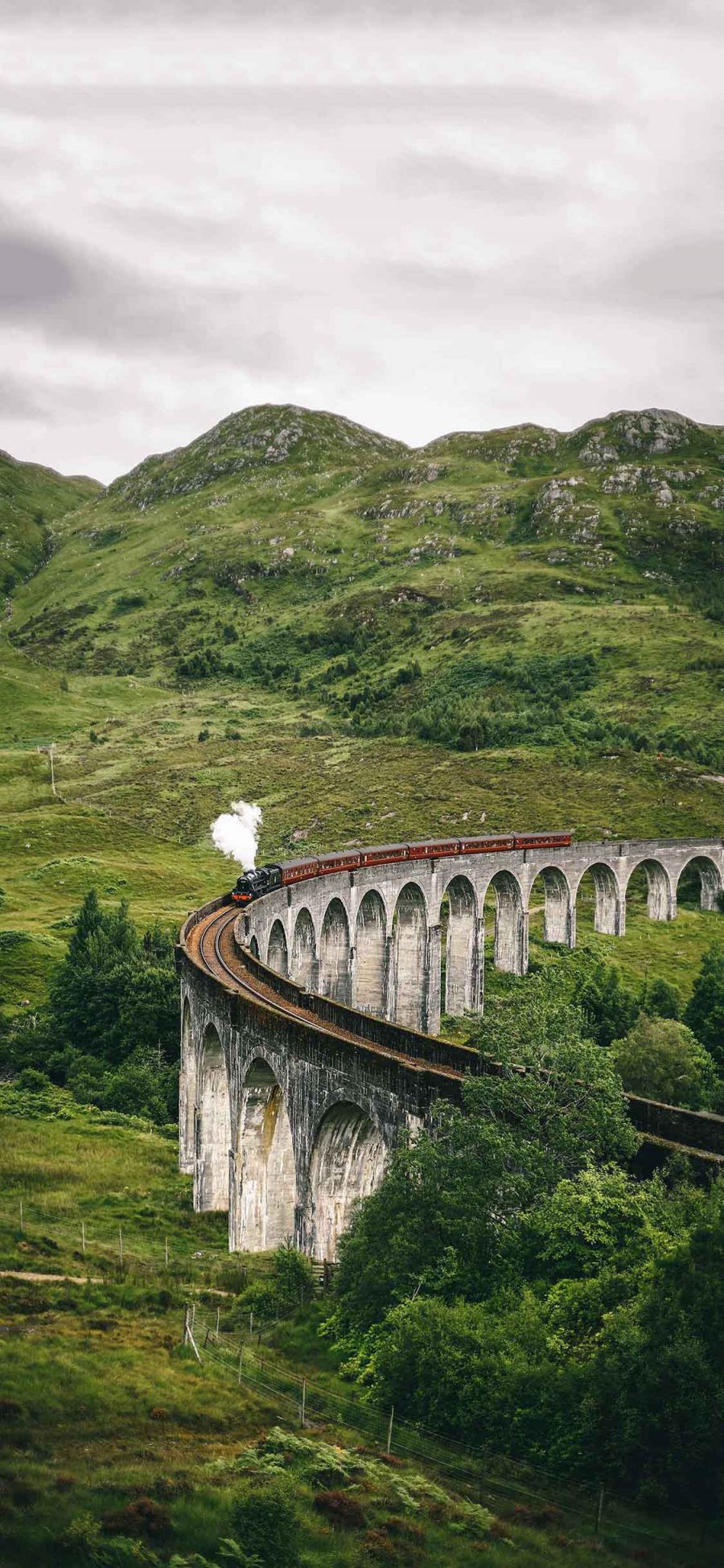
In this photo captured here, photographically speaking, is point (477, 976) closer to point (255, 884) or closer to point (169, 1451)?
point (255, 884)

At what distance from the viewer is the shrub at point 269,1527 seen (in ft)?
48.9

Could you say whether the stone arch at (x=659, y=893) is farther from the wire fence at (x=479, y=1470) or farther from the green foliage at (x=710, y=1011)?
the wire fence at (x=479, y=1470)

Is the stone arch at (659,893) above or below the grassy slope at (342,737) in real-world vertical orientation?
below

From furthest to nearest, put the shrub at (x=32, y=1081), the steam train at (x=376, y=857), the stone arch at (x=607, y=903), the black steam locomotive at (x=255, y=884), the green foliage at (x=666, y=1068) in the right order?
the stone arch at (x=607, y=903)
the steam train at (x=376, y=857)
the black steam locomotive at (x=255, y=884)
the shrub at (x=32, y=1081)
the green foliage at (x=666, y=1068)

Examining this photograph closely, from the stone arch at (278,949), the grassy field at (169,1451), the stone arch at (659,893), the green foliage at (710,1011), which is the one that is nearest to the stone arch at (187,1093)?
the grassy field at (169,1451)

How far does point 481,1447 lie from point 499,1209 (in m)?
4.92

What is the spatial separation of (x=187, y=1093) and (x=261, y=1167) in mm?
9438

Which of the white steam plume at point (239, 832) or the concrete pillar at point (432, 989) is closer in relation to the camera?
the concrete pillar at point (432, 989)

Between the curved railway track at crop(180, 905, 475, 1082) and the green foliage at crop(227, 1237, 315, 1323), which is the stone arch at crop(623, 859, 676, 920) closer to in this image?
the curved railway track at crop(180, 905, 475, 1082)

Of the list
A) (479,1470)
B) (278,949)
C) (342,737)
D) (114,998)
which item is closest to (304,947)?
(278,949)

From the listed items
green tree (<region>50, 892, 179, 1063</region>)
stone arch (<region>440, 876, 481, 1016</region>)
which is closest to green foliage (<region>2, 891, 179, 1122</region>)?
green tree (<region>50, 892, 179, 1063</region>)

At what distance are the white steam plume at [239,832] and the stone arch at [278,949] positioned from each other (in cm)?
3711

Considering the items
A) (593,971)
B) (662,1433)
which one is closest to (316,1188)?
(662,1433)

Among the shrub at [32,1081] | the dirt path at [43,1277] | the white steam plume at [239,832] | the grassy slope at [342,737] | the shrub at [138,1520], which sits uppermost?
the grassy slope at [342,737]
